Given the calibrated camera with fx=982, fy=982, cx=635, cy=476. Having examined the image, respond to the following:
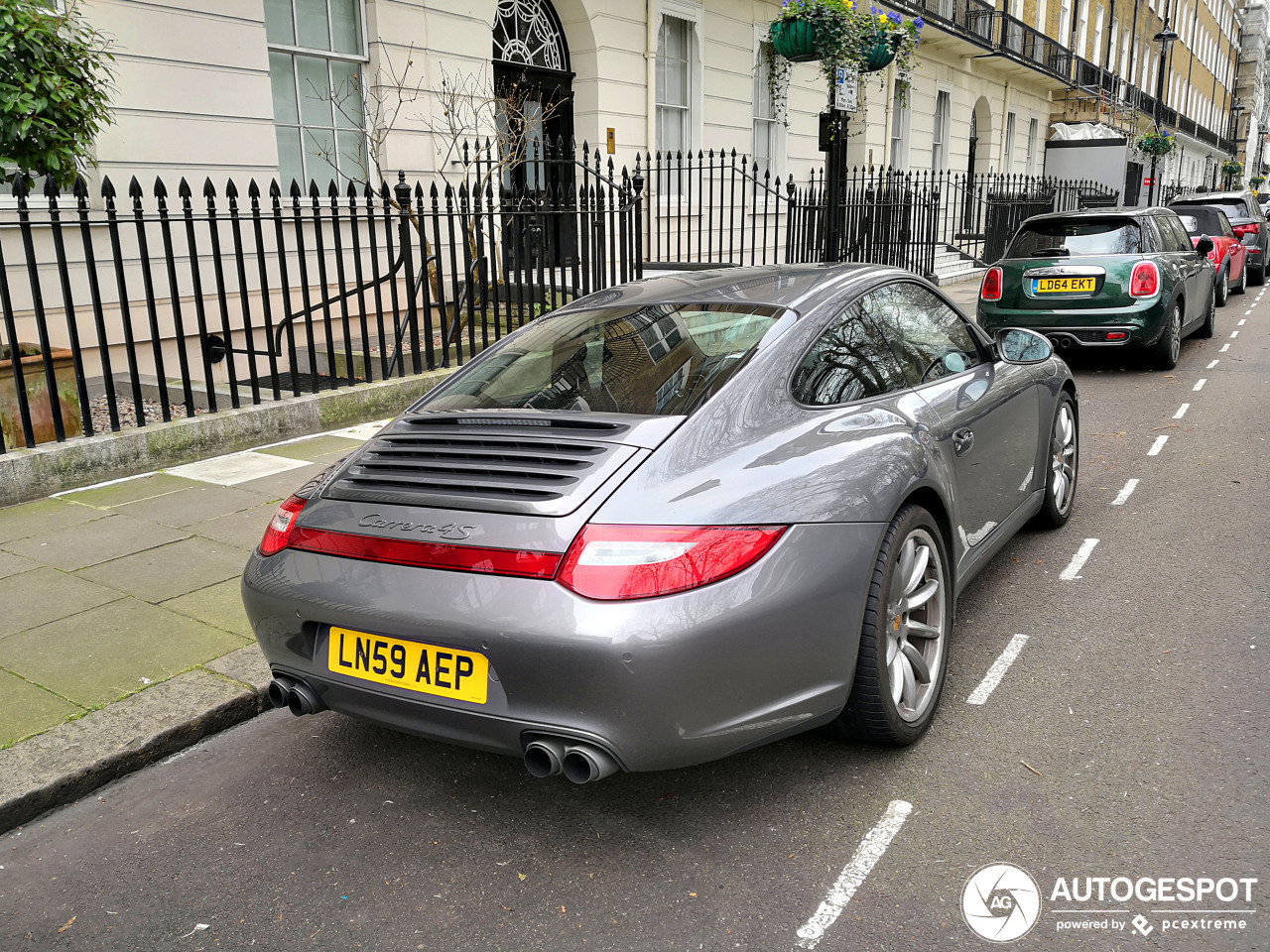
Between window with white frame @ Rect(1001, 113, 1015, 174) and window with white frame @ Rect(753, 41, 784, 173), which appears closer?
window with white frame @ Rect(753, 41, 784, 173)

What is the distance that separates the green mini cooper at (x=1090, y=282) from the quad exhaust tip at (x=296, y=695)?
8326 millimetres

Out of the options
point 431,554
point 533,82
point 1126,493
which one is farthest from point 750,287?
point 533,82

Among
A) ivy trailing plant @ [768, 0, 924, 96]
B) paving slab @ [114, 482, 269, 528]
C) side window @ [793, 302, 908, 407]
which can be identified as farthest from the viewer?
ivy trailing plant @ [768, 0, 924, 96]

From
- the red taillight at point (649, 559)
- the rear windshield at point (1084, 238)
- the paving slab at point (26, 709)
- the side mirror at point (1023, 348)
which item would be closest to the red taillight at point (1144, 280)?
the rear windshield at point (1084, 238)

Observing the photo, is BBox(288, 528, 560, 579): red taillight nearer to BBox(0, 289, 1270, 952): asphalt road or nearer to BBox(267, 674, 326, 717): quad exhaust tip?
BBox(267, 674, 326, 717): quad exhaust tip

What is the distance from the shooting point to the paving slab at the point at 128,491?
18.5ft

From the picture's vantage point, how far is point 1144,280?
9.43 m

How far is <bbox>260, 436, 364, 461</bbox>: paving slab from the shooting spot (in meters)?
6.65

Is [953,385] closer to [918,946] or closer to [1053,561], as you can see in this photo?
[1053,561]

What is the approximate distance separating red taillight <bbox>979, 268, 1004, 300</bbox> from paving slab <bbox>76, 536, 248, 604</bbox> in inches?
309

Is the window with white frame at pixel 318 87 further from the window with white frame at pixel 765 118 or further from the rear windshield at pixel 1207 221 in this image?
the rear windshield at pixel 1207 221

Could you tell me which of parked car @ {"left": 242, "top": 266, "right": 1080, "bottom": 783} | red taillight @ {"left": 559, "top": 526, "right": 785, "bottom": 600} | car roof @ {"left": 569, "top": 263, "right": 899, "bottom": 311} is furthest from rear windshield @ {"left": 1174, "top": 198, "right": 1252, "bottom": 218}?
red taillight @ {"left": 559, "top": 526, "right": 785, "bottom": 600}

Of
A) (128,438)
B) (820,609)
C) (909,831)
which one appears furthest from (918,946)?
(128,438)

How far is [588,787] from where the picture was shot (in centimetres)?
295
